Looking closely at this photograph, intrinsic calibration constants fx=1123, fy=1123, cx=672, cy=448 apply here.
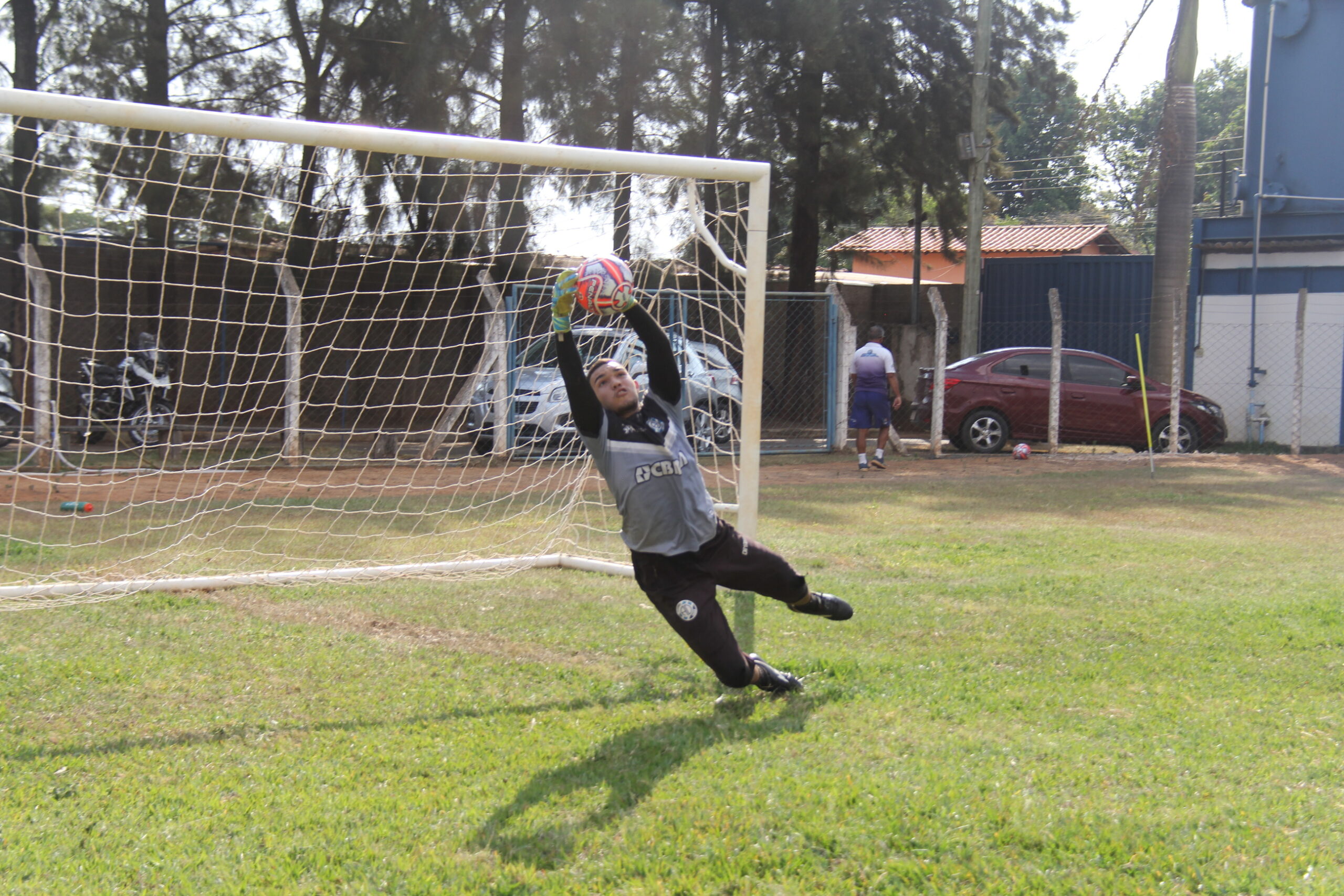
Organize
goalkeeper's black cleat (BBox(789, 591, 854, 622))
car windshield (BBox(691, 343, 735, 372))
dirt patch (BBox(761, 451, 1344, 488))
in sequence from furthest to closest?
dirt patch (BBox(761, 451, 1344, 488)) → car windshield (BBox(691, 343, 735, 372)) → goalkeeper's black cleat (BBox(789, 591, 854, 622))

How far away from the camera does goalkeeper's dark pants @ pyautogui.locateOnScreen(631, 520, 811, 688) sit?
15.4ft

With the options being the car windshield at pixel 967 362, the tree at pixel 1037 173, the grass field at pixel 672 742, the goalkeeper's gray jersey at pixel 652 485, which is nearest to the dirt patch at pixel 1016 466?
the car windshield at pixel 967 362

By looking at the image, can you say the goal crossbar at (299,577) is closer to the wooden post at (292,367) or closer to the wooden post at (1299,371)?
the wooden post at (292,367)

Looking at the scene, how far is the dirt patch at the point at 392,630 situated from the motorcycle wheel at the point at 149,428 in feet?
16.8

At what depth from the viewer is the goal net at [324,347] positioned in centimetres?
665

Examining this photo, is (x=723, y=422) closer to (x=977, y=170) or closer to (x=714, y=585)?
(x=714, y=585)

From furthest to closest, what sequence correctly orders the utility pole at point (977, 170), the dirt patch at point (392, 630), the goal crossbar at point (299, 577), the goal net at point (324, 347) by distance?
the utility pole at point (977, 170), the goal net at point (324, 347), the goal crossbar at point (299, 577), the dirt patch at point (392, 630)

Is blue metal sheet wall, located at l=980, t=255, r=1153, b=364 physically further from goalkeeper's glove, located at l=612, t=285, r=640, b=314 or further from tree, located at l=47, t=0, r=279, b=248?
goalkeeper's glove, located at l=612, t=285, r=640, b=314

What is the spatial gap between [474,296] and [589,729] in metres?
10.9

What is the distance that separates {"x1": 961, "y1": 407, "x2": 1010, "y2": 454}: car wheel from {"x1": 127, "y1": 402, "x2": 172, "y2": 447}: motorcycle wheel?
1058 cm

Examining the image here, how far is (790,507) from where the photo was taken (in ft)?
35.1

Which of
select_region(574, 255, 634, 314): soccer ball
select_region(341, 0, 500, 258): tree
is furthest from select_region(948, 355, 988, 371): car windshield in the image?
select_region(574, 255, 634, 314): soccer ball

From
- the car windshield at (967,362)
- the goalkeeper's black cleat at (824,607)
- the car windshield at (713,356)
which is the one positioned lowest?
the goalkeeper's black cleat at (824,607)

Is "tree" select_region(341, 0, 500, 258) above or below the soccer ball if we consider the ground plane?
above
